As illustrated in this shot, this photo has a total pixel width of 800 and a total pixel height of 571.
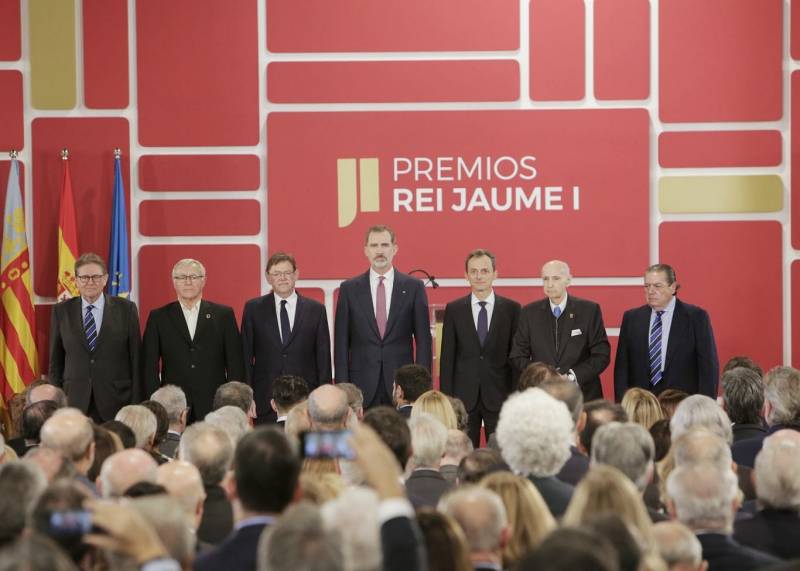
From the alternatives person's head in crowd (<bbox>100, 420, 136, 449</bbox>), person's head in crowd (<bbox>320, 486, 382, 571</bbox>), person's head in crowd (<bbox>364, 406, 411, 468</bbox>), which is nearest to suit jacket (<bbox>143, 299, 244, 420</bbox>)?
person's head in crowd (<bbox>100, 420, 136, 449</bbox>)

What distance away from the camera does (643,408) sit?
5.25 m

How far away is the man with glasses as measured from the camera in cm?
730

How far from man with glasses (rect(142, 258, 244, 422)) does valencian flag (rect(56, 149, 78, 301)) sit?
3.81ft

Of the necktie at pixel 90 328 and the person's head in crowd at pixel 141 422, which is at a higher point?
the necktie at pixel 90 328

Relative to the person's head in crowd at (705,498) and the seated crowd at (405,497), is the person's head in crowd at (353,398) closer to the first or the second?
the seated crowd at (405,497)

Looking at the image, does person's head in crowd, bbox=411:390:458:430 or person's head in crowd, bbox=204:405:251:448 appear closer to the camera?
person's head in crowd, bbox=204:405:251:448

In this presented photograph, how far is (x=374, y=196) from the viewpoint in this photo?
848 cm

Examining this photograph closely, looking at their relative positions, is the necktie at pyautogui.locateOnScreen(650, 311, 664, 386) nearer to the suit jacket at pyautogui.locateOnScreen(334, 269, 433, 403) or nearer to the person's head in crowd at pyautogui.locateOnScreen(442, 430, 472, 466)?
the suit jacket at pyautogui.locateOnScreen(334, 269, 433, 403)

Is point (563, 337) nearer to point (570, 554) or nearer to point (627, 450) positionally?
point (627, 450)

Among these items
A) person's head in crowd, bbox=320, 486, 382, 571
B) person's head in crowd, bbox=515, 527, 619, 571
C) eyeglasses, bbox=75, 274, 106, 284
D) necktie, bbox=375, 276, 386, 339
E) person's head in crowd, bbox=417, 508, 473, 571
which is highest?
eyeglasses, bbox=75, 274, 106, 284

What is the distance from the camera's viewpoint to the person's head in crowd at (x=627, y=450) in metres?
3.69

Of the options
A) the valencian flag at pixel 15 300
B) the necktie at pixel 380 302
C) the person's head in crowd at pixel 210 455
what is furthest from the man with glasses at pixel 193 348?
the person's head in crowd at pixel 210 455

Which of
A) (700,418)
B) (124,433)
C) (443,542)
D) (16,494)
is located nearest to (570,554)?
(443,542)

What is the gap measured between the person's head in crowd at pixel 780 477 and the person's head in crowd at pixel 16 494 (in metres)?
2.08
